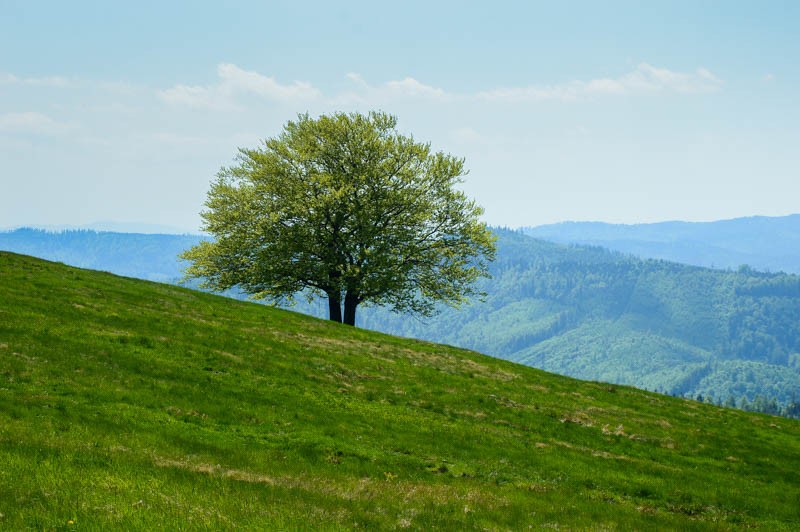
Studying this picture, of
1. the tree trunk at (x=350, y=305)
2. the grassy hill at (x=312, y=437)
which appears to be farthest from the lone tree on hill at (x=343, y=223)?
the grassy hill at (x=312, y=437)

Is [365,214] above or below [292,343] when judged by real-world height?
above

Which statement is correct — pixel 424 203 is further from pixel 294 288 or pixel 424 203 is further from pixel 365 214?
pixel 294 288

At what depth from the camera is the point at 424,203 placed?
185 ft

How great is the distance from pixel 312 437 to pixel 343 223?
3597cm

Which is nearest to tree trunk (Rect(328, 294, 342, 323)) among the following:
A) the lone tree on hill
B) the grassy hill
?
the lone tree on hill

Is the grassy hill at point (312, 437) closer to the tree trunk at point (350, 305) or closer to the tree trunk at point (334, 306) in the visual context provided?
the tree trunk at point (350, 305)

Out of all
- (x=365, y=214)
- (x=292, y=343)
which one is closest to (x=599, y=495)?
(x=292, y=343)

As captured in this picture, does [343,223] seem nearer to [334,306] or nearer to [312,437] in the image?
[334,306]

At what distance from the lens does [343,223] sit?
55250 mm

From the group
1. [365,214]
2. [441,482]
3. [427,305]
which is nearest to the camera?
[441,482]

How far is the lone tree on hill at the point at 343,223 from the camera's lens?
53844 millimetres

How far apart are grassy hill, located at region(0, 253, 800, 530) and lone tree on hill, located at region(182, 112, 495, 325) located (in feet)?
38.9

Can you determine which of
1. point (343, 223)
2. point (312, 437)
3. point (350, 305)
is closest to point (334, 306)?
point (350, 305)

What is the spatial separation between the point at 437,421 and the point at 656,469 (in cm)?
949
